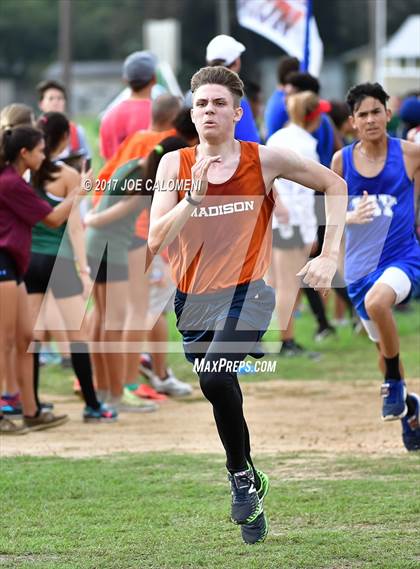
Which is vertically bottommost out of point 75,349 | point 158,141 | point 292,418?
point 292,418

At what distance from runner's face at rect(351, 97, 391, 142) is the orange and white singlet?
2132 millimetres

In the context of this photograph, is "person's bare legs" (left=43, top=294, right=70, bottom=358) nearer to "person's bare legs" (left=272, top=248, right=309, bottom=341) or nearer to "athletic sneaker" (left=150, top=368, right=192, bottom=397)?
"athletic sneaker" (left=150, top=368, right=192, bottom=397)

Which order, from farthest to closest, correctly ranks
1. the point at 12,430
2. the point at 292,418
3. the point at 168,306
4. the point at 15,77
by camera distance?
the point at 15,77 → the point at 168,306 → the point at 292,418 → the point at 12,430

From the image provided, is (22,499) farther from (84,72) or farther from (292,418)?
(84,72)

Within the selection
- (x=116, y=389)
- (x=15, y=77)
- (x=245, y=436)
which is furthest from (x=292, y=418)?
(x=15, y=77)

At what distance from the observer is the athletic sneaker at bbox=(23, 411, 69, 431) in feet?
30.8

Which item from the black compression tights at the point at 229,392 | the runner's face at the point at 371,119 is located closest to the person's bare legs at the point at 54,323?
the runner's face at the point at 371,119

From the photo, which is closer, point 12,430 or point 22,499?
point 22,499

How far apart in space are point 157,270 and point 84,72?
3373 inches

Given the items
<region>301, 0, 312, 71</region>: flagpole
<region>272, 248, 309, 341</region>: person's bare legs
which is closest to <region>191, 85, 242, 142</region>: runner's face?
<region>272, 248, 309, 341</region>: person's bare legs

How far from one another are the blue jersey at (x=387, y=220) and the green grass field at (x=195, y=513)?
4.07ft

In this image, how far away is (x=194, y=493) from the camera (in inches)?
286

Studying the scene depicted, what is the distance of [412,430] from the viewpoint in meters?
8.40

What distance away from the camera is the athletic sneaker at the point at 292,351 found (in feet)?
41.9
